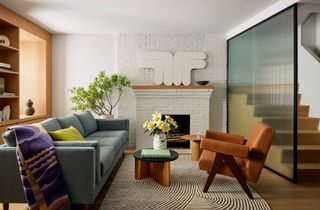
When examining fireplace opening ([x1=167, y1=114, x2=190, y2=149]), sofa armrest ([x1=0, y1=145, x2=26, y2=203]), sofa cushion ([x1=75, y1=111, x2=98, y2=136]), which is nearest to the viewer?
sofa armrest ([x1=0, y1=145, x2=26, y2=203])

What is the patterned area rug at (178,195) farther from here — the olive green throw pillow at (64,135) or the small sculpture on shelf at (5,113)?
the small sculpture on shelf at (5,113)

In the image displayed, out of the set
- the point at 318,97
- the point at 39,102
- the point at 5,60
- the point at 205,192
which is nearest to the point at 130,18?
the point at 5,60

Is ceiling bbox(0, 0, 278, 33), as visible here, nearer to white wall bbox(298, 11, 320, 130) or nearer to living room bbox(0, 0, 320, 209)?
living room bbox(0, 0, 320, 209)

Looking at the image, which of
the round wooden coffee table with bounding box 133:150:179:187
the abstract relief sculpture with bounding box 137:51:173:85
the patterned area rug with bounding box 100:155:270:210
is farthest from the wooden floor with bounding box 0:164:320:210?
the abstract relief sculpture with bounding box 137:51:173:85

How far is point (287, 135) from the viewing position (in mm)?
3426

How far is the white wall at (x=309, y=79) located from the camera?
4373mm

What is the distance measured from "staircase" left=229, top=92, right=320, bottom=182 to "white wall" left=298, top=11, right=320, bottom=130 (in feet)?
0.46

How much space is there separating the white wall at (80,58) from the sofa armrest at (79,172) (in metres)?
3.57

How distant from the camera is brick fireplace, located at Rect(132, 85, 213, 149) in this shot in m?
5.39

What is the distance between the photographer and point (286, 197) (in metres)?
2.88

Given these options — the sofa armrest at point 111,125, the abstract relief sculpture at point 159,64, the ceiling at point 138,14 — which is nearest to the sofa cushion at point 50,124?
the sofa armrest at point 111,125

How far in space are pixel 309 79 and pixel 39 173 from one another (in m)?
4.40

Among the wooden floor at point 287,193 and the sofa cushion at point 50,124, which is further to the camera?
the sofa cushion at point 50,124

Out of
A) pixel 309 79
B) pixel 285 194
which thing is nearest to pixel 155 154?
pixel 285 194
